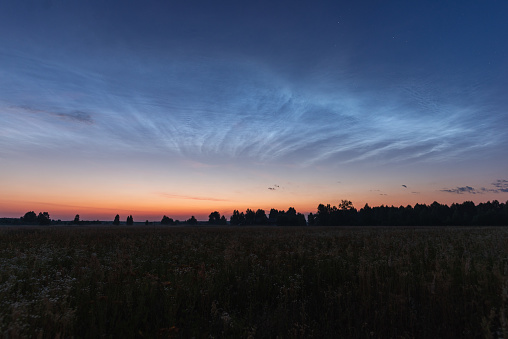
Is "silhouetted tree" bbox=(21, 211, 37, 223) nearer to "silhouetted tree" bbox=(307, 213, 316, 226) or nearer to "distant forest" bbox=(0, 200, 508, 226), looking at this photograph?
"distant forest" bbox=(0, 200, 508, 226)

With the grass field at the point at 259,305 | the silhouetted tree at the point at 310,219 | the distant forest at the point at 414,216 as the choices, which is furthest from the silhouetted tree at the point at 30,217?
the grass field at the point at 259,305

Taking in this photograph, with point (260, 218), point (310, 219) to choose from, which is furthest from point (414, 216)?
point (260, 218)

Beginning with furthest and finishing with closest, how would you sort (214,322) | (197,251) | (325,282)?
(197,251), (325,282), (214,322)

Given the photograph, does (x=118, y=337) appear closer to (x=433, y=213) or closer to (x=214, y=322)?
(x=214, y=322)

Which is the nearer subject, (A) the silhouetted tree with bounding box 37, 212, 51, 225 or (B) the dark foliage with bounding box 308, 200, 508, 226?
(B) the dark foliage with bounding box 308, 200, 508, 226

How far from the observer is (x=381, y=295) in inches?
219

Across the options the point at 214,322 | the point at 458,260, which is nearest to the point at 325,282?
the point at 214,322

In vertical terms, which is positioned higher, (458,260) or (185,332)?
(458,260)

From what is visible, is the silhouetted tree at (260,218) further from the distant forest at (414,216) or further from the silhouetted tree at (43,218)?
the silhouetted tree at (43,218)

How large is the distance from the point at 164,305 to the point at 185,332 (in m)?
0.96

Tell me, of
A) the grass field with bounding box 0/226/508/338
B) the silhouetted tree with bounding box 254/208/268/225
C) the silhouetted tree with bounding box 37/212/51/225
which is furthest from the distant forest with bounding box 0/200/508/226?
the grass field with bounding box 0/226/508/338

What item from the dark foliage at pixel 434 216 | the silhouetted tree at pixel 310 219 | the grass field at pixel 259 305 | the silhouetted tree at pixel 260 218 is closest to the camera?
the grass field at pixel 259 305

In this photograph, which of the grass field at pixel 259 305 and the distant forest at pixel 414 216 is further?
the distant forest at pixel 414 216

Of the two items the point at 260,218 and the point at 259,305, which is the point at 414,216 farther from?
the point at 259,305
